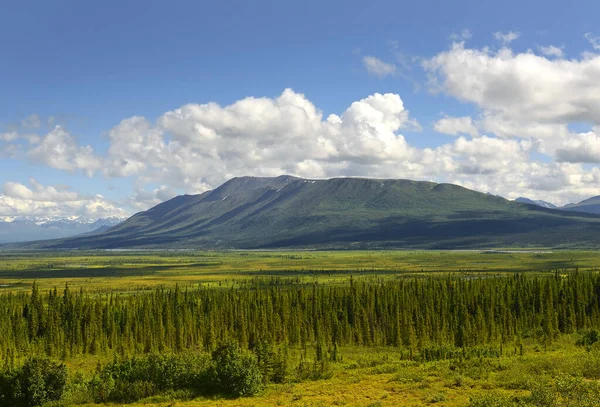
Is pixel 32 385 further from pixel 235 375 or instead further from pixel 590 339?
pixel 590 339

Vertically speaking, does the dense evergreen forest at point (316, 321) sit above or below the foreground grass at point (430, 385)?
below

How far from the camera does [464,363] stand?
2778 inches

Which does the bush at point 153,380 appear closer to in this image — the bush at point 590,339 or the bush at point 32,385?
the bush at point 32,385

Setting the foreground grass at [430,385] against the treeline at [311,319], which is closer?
the foreground grass at [430,385]

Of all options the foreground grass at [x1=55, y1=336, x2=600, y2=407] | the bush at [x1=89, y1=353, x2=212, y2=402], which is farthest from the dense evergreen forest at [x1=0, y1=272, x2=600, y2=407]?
the bush at [x1=89, y1=353, x2=212, y2=402]

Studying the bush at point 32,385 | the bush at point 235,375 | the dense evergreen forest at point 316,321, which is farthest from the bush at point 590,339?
the bush at point 32,385

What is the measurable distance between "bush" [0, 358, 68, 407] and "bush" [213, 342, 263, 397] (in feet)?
64.2

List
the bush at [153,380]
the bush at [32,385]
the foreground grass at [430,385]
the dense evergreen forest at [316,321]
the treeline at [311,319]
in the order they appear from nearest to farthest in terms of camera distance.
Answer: the foreground grass at [430,385]
the bush at [32,385]
the bush at [153,380]
the dense evergreen forest at [316,321]
the treeline at [311,319]

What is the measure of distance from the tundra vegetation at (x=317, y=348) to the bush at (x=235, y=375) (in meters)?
0.18

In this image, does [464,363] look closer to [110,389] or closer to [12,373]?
[110,389]

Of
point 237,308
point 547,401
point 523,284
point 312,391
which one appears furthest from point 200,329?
point 547,401

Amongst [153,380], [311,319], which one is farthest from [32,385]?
[311,319]

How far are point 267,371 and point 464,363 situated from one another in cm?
2739

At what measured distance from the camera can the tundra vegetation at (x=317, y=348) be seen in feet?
195
